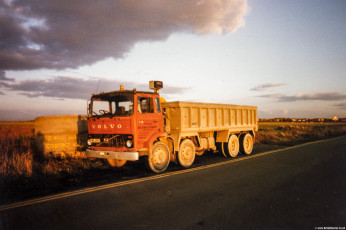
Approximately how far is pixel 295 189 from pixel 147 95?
4887 millimetres

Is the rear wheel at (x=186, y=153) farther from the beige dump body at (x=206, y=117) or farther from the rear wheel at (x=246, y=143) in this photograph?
the rear wheel at (x=246, y=143)

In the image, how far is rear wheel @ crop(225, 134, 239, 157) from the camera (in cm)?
1104

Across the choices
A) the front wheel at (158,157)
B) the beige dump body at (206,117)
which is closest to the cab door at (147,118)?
the front wheel at (158,157)

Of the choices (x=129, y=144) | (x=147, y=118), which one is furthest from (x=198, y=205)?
(x=147, y=118)

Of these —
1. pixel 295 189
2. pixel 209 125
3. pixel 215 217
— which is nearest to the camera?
pixel 215 217

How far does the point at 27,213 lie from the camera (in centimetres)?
432

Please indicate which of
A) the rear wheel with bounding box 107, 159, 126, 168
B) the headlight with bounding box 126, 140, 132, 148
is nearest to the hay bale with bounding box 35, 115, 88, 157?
the rear wheel with bounding box 107, 159, 126, 168

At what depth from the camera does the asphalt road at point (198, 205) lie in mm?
3824

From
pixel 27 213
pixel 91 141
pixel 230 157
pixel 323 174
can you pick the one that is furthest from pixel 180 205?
pixel 230 157

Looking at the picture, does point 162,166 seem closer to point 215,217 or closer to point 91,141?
point 91,141

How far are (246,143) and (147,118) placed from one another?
22.2 ft

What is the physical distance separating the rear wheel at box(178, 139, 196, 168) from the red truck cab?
104 centimetres

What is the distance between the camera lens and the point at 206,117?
9781mm

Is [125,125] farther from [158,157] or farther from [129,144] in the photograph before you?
[158,157]
